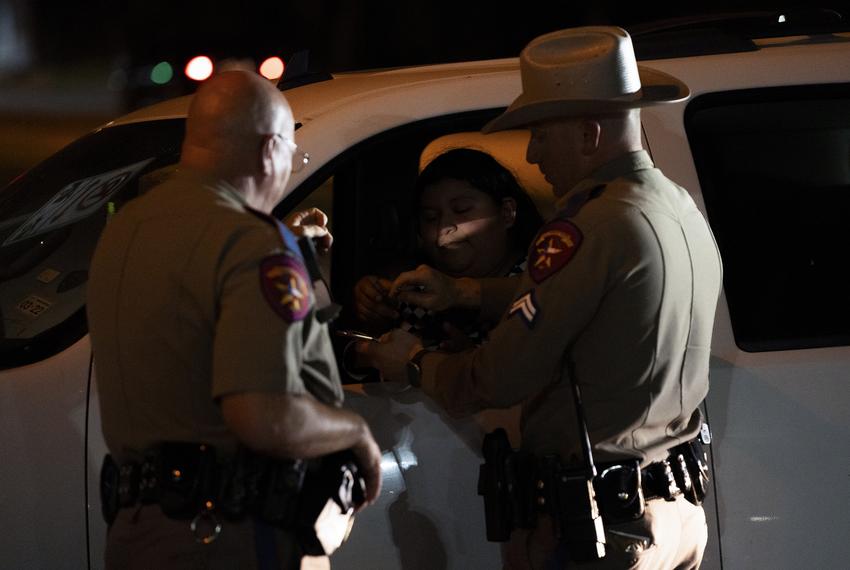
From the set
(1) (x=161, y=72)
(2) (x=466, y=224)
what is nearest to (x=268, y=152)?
(2) (x=466, y=224)

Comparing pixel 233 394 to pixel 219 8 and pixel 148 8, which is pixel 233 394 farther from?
pixel 148 8

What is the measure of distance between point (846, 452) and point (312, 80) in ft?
5.75

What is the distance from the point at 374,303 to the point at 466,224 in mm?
327

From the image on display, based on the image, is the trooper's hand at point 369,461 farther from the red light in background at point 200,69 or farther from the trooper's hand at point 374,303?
the red light in background at point 200,69

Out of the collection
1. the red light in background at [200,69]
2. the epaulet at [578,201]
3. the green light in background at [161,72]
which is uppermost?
the red light in background at [200,69]

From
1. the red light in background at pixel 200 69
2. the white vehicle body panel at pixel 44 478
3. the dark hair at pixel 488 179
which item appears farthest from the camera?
the red light in background at pixel 200 69

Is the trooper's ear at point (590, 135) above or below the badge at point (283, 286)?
above

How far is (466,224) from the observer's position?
11.2 feet

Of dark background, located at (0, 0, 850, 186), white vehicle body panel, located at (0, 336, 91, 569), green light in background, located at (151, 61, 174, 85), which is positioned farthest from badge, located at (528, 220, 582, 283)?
dark background, located at (0, 0, 850, 186)

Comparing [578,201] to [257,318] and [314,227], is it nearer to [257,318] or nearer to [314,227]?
[314,227]

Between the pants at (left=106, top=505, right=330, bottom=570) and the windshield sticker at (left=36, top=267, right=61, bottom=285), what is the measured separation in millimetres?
898

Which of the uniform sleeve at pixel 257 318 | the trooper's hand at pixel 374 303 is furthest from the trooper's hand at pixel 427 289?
the uniform sleeve at pixel 257 318

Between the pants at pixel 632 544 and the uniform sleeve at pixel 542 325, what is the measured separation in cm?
31

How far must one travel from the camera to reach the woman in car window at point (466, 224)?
3359 mm
